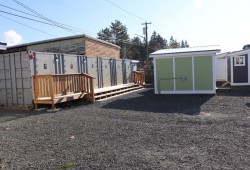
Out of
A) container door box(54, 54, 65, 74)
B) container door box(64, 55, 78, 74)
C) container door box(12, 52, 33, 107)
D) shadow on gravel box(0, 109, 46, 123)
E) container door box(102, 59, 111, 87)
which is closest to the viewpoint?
shadow on gravel box(0, 109, 46, 123)

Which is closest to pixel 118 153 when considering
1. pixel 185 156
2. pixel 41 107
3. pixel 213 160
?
pixel 185 156

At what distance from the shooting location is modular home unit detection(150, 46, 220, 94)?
13.7m

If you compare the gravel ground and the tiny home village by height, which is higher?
the tiny home village

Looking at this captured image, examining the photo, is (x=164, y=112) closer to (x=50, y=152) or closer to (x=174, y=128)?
(x=174, y=128)

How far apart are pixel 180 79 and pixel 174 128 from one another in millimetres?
7972

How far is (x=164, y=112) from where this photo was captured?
9.00m

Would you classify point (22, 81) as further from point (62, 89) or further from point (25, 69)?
point (62, 89)

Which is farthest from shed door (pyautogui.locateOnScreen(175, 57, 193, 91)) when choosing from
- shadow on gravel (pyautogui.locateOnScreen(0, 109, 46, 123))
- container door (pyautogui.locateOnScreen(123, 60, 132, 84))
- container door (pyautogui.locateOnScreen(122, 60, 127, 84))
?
shadow on gravel (pyautogui.locateOnScreen(0, 109, 46, 123))

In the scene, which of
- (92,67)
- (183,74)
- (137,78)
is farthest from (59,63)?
(137,78)

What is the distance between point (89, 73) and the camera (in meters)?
13.7

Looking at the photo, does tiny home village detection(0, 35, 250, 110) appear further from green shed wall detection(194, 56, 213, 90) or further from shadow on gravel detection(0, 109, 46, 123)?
shadow on gravel detection(0, 109, 46, 123)

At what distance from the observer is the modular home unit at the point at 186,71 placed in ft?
45.0

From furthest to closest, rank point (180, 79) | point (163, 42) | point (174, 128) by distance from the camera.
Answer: point (163, 42) < point (180, 79) < point (174, 128)

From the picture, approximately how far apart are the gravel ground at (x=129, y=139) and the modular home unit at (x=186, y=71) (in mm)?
4351
